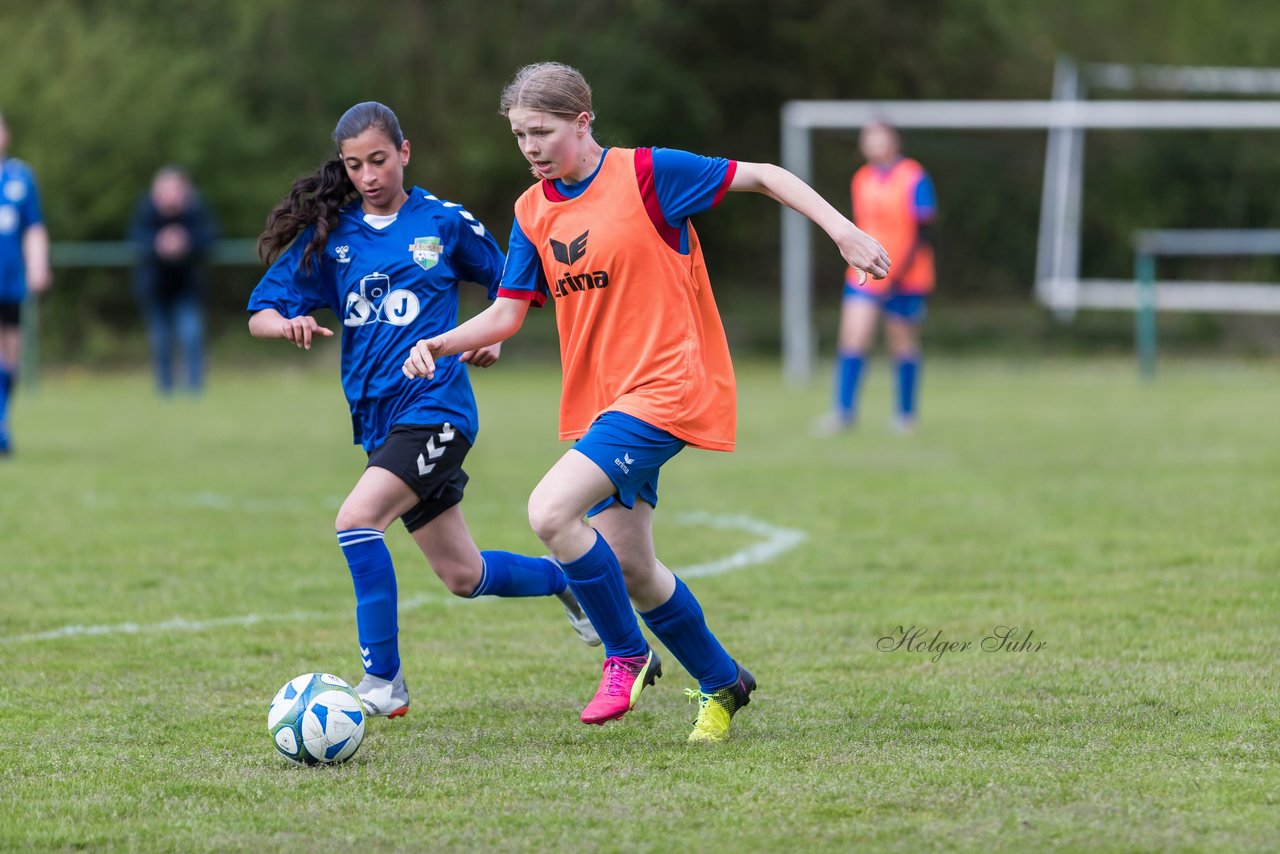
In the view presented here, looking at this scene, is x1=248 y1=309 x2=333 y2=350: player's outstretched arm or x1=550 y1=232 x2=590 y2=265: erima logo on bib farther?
x1=248 y1=309 x2=333 y2=350: player's outstretched arm

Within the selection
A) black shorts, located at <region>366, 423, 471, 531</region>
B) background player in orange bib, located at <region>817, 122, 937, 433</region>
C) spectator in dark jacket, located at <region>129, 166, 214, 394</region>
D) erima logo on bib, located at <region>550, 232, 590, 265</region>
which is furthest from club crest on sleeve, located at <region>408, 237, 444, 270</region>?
spectator in dark jacket, located at <region>129, 166, 214, 394</region>

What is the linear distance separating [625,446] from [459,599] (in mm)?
2503

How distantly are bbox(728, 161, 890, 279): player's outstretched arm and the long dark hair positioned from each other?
106 cm

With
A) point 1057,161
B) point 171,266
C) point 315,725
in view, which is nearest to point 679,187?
point 315,725

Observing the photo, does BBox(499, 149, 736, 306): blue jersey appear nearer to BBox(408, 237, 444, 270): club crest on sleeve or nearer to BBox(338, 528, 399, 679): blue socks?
BBox(408, 237, 444, 270): club crest on sleeve

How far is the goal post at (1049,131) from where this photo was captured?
1823 cm

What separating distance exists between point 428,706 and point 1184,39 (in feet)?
77.4

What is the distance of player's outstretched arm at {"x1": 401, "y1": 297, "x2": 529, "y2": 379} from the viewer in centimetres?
434

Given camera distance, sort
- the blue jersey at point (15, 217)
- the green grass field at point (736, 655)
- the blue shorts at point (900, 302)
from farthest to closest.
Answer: the blue shorts at point (900, 302) → the blue jersey at point (15, 217) → the green grass field at point (736, 655)

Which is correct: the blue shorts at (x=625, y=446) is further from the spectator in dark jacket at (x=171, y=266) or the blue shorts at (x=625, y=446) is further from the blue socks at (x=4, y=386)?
the spectator in dark jacket at (x=171, y=266)

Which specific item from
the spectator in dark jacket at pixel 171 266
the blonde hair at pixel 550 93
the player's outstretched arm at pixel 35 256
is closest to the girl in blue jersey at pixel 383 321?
the blonde hair at pixel 550 93

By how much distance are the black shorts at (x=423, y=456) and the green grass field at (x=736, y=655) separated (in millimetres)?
642

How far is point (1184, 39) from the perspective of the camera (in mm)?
25703

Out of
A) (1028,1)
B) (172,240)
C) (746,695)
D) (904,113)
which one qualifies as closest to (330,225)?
(746,695)
